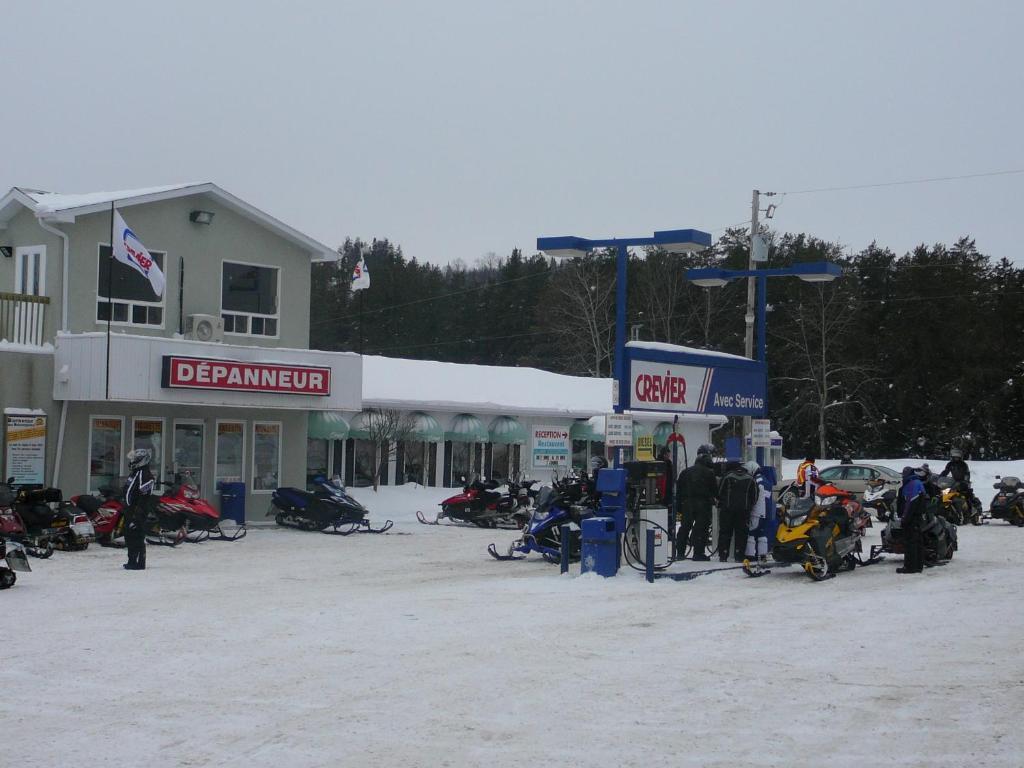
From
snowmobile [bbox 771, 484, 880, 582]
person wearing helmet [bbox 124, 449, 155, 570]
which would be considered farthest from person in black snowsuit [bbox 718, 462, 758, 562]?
person wearing helmet [bbox 124, 449, 155, 570]

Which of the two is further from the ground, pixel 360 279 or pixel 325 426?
pixel 360 279

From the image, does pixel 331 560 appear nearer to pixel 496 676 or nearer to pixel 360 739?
pixel 496 676

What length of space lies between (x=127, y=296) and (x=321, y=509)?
544 cm

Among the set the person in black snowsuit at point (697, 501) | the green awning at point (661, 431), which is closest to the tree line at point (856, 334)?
the green awning at point (661, 431)

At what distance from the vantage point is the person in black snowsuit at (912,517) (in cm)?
1748

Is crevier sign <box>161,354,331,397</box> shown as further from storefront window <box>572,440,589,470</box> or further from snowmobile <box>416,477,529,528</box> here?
storefront window <box>572,440,589,470</box>

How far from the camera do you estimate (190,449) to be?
25.6 m

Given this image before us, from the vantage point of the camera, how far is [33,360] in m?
23.0

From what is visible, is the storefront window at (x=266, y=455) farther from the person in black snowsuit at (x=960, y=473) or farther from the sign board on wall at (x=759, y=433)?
the person in black snowsuit at (x=960, y=473)

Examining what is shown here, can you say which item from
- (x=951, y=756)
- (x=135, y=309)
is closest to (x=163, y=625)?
(x=951, y=756)

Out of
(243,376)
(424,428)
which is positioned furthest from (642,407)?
(424,428)

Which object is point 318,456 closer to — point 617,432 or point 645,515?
point 645,515

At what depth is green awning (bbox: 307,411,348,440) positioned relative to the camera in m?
32.4

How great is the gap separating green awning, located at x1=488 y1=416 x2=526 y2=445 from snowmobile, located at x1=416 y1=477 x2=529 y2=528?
10.5m
